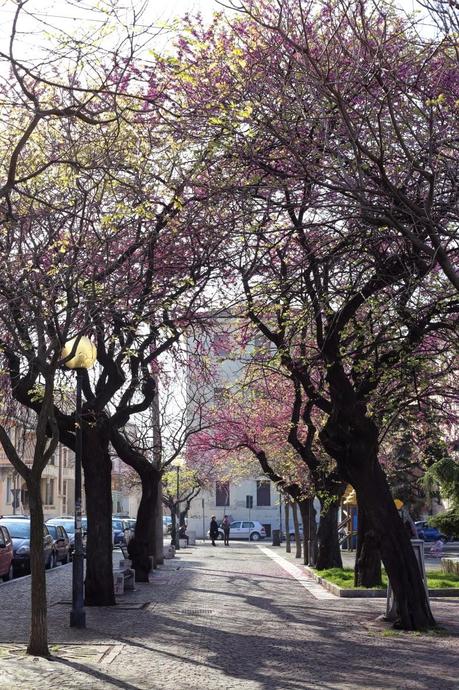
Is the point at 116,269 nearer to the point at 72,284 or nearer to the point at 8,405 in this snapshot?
the point at 72,284

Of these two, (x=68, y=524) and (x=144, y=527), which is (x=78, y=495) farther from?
(x=68, y=524)

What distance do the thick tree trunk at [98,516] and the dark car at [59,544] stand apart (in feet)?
51.4

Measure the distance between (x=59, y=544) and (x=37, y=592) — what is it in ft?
80.2

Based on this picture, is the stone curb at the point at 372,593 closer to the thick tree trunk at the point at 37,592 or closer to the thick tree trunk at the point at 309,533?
the thick tree trunk at the point at 37,592

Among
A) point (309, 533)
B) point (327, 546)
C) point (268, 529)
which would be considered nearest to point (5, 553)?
point (327, 546)

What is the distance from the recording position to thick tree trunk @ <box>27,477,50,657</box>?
1101 centimetres

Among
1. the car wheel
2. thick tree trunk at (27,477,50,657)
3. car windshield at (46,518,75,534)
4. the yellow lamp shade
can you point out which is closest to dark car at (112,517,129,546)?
car windshield at (46,518,75,534)

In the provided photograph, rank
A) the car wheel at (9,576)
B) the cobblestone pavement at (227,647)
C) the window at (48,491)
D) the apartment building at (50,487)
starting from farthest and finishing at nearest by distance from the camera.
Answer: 1. the window at (48,491)
2. the apartment building at (50,487)
3. the car wheel at (9,576)
4. the cobblestone pavement at (227,647)

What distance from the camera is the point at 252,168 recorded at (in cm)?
1078

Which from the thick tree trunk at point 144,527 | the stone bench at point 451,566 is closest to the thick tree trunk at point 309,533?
the stone bench at point 451,566

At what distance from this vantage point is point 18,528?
97.2 ft

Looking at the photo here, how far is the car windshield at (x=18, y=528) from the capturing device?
95.0 feet

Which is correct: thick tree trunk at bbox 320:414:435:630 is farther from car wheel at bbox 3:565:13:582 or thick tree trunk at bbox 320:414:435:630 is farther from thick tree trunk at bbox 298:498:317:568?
thick tree trunk at bbox 298:498:317:568

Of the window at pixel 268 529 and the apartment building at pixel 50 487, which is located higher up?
the apartment building at pixel 50 487
